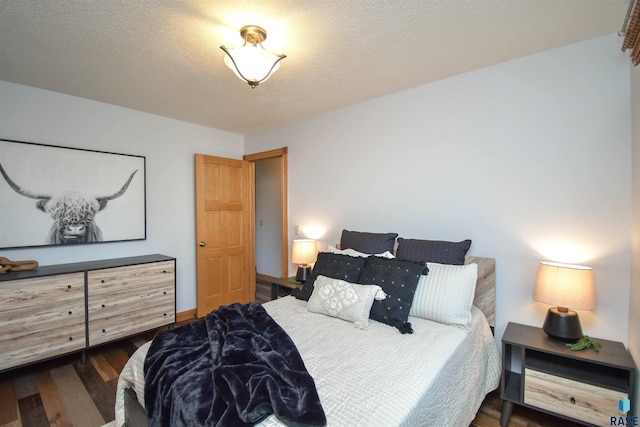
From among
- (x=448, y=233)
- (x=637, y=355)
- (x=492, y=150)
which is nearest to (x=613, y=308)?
(x=637, y=355)

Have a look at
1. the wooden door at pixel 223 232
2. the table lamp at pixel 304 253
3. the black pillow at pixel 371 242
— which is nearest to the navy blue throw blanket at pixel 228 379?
the black pillow at pixel 371 242

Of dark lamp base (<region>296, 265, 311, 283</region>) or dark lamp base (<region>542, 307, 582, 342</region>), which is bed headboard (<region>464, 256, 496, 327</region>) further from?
dark lamp base (<region>296, 265, 311, 283</region>)

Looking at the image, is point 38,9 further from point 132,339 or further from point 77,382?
point 132,339

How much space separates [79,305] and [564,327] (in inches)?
147

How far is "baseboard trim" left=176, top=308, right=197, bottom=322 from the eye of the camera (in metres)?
3.68

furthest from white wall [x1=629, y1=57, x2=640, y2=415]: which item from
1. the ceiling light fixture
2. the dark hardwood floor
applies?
the ceiling light fixture

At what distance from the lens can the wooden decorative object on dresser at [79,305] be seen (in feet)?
7.54

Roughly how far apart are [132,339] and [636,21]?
448 cm

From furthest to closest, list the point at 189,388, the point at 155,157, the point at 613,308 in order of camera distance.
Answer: the point at 155,157
the point at 613,308
the point at 189,388

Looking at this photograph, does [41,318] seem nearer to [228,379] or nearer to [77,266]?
[77,266]

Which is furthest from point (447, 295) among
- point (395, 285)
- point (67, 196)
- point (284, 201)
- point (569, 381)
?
point (67, 196)

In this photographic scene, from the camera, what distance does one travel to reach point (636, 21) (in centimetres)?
131

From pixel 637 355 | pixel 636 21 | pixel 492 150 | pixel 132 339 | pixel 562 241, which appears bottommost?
pixel 132 339

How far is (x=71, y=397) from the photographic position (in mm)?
2172
